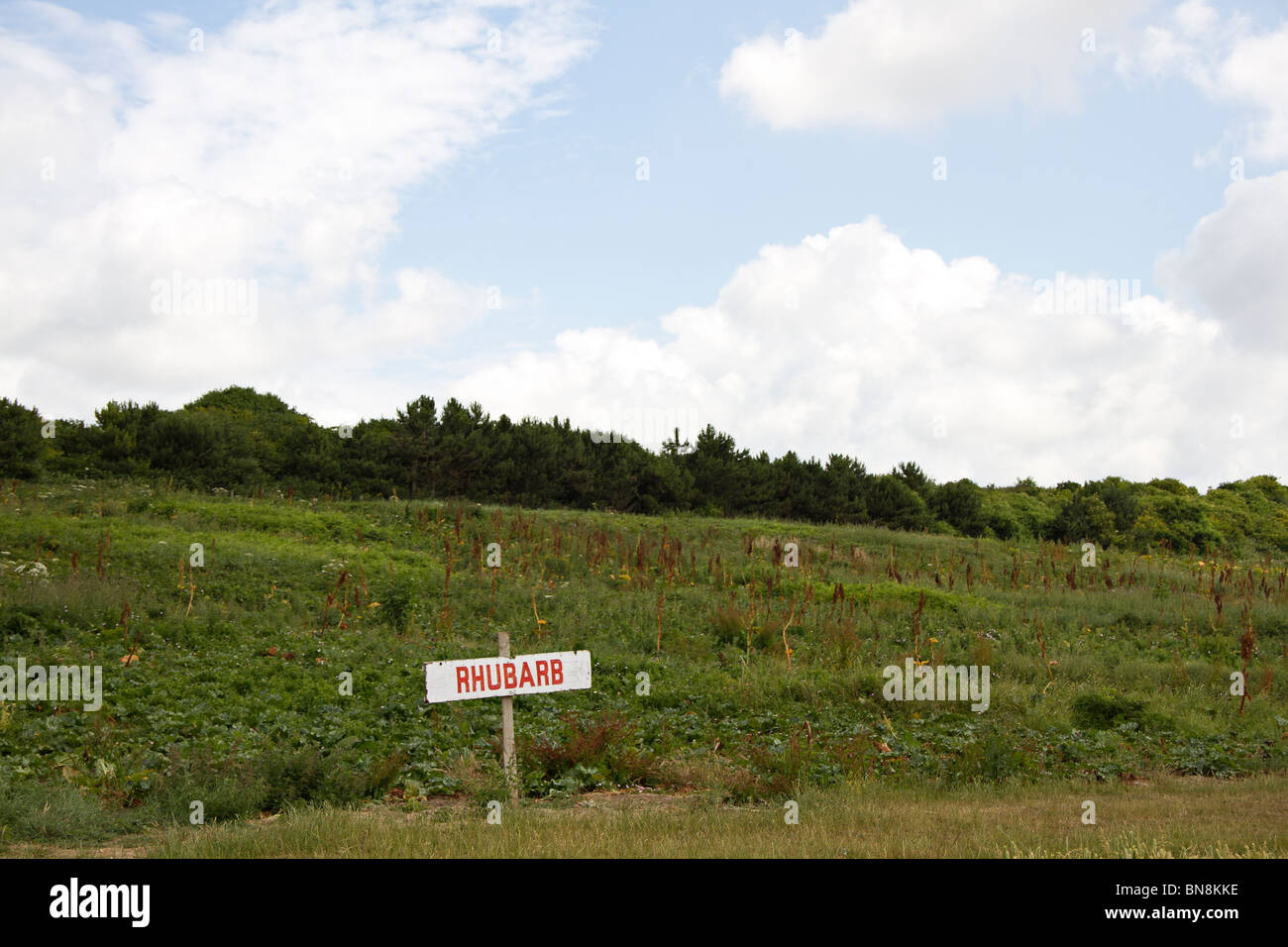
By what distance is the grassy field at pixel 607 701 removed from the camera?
7.41 metres

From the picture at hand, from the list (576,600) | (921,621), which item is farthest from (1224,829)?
(576,600)

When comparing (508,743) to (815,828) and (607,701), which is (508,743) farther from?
(607,701)

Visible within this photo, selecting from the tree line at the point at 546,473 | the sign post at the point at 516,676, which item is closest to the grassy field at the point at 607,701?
the sign post at the point at 516,676

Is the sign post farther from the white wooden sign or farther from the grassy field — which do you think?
the grassy field

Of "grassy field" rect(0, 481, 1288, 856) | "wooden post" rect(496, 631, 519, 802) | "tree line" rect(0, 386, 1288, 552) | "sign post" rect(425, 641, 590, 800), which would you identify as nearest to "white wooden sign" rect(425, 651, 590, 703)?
"sign post" rect(425, 641, 590, 800)

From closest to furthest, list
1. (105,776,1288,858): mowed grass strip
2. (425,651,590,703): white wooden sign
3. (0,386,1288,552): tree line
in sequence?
(105,776,1288,858): mowed grass strip
(425,651,590,703): white wooden sign
(0,386,1288,552): tree line

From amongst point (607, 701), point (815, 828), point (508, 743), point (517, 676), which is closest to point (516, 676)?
point (517, 676)

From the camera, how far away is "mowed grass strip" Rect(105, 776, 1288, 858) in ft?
20.3

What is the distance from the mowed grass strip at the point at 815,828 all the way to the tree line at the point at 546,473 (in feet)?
79.6

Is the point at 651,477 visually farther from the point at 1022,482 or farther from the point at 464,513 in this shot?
the point at 1022,482

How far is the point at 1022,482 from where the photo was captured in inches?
2552

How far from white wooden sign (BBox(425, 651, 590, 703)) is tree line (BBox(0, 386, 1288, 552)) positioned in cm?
2369

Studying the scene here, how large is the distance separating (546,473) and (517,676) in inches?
1324

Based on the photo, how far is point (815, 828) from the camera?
7.21 m
